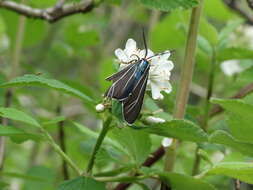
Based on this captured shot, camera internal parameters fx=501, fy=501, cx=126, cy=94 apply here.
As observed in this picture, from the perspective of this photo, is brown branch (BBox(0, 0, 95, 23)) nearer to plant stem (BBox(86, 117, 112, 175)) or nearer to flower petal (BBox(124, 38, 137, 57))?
flower petal (BBox(124, 38, 137, 57))

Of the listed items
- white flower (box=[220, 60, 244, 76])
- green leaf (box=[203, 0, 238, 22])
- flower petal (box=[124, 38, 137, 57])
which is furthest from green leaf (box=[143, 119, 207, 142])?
white flower (box=[220, 60, 244, 76])

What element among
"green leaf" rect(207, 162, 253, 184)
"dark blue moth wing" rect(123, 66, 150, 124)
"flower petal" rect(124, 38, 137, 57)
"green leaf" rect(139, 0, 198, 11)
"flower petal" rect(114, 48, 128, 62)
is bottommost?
"green leaf" rect(207, 162, 253, 184)

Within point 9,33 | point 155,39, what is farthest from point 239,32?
point 9,33

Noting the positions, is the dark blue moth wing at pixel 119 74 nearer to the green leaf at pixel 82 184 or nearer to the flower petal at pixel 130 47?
the flower petal at pixel 130 47

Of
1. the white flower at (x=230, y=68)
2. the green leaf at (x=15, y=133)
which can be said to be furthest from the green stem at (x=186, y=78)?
the white flower at (x=230, y=68)

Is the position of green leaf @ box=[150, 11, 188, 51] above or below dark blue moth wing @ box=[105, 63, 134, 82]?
below

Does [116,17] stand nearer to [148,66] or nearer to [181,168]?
[181,168]

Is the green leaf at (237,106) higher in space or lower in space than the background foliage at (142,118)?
higher
